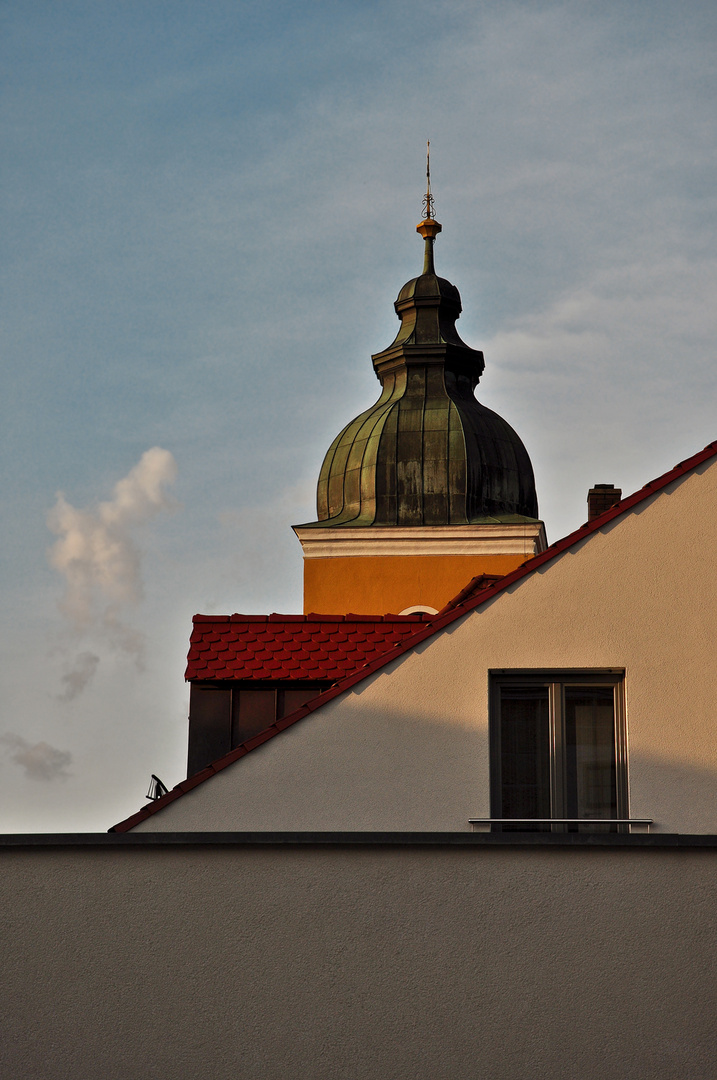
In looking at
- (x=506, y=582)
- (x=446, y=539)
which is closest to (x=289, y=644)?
(x=506, y=582)

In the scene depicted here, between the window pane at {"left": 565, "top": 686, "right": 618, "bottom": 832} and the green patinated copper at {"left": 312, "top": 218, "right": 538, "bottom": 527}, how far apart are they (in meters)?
21.6

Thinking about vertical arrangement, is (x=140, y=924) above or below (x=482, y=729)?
below

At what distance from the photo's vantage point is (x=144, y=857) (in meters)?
8.27

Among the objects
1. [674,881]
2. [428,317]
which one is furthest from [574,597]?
[428,317]

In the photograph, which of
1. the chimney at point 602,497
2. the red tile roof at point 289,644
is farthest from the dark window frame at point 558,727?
the chimney at point 602,497

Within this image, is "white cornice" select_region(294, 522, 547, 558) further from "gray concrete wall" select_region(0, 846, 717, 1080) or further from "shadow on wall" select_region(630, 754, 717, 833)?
"gray concrete wall" select_region(0, 846, 717, 1080)

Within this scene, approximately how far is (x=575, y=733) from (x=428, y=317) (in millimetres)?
26111

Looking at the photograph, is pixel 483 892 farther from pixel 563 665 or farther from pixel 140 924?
pixel 563 665

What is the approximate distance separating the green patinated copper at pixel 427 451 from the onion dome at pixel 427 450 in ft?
0.07

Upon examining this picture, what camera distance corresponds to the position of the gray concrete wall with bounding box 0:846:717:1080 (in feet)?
25.5

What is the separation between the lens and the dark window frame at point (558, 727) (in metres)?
11.9

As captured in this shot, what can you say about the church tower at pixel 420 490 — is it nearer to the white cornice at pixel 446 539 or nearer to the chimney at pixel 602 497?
the white cornice at pixel 446 539

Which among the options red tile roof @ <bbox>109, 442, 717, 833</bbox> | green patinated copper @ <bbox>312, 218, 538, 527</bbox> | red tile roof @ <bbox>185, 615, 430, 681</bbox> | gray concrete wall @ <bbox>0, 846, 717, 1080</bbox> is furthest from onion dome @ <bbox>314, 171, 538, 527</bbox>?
gray concrete wall @ <bbox>0, 846, 717, 1080</bbox>

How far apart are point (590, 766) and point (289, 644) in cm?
430
